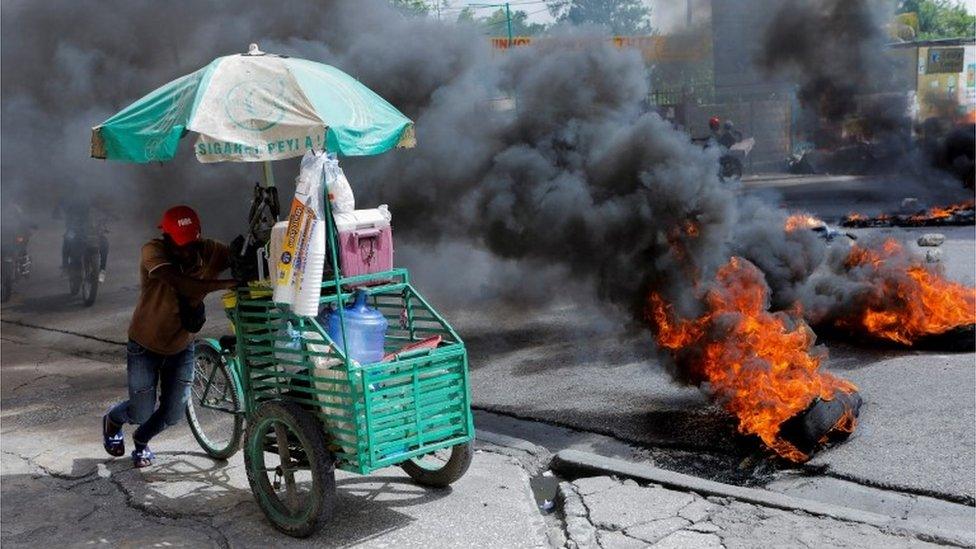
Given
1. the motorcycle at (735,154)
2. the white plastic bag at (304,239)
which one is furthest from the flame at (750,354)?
the motorcycle at (735,154)

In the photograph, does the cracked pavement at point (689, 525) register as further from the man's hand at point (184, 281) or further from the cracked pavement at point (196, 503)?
the man's hand at point (184, 281)

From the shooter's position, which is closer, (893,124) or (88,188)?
(88,188)

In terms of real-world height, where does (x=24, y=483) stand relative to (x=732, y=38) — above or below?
below

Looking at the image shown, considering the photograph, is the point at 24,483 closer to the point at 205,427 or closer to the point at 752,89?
the point at 205,427

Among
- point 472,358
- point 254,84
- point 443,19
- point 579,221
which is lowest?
point 472,358

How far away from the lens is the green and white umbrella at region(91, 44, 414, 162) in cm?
387

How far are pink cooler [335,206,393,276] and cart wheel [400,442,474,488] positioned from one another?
0.92m

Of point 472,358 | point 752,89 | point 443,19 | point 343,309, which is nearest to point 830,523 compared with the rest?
point 343,309

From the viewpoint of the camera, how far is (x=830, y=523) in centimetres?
399

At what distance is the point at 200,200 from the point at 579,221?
584 centimetres

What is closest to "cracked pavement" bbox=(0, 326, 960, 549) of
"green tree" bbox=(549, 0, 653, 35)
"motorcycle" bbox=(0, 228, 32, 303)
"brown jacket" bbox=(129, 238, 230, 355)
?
"brown jacket" bbox=(129, 238, 230, 355)

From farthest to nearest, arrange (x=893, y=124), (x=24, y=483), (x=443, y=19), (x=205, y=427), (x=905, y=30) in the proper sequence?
1. (x=905, y=30)
2. (x=893, y=124)
3. (x=443, y=19)
4. (x=205, y=427)
5. (x=24, y=483)

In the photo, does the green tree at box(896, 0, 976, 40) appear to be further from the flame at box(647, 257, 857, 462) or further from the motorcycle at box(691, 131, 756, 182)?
the flame at box(647, 257, 857, 462)

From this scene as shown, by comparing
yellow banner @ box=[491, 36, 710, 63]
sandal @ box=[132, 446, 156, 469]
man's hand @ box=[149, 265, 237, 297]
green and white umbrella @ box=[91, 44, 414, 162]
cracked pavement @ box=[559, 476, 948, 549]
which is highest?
yellow banner @ box=[491, 36, 710, 63]
